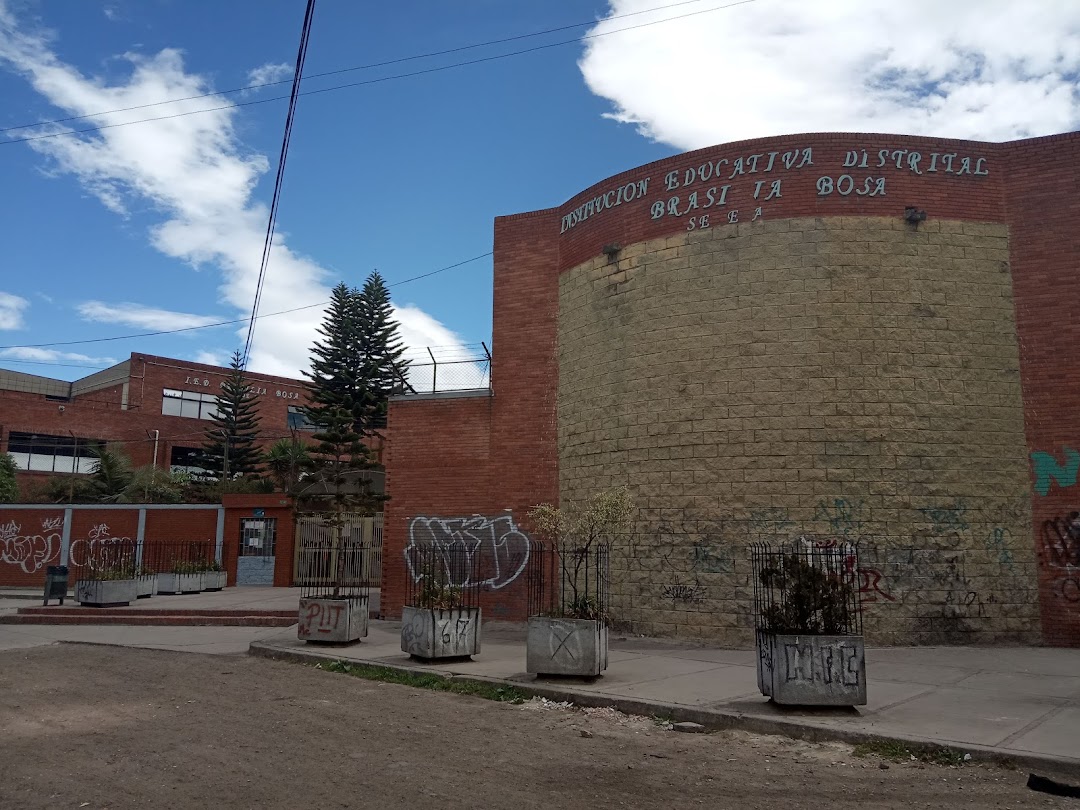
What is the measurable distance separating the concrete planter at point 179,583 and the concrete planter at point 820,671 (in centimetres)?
2108

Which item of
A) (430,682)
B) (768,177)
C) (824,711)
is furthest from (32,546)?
(824,711)

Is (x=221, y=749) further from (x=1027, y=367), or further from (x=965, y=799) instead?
(x=1027, y=367)

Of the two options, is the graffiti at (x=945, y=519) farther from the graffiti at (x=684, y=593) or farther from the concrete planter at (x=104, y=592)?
the concrete planter at (x=104, y=592)

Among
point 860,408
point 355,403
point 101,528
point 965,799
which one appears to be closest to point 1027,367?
point 860,408

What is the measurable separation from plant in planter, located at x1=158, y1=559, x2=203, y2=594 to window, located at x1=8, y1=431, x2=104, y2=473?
2643 cm

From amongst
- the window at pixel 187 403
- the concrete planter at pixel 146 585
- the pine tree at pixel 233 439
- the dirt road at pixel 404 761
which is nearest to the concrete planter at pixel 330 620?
the dirt road at pixel 404 761

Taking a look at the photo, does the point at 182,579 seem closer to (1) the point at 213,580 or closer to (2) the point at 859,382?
(1) the point at 213,580

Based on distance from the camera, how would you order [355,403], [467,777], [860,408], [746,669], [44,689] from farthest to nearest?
[355,403], [860,408], [746,669], [44,689], [467,777]

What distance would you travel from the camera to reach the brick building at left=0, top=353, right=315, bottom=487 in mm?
47625

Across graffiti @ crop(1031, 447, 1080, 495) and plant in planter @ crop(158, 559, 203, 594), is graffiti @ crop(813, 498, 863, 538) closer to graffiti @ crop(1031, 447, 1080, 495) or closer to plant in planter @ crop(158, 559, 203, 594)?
graffiti @ crop(1031, 447, 1080, 495)

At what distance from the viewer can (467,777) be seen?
20.2 feet

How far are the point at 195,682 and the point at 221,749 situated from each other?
4.03 meters

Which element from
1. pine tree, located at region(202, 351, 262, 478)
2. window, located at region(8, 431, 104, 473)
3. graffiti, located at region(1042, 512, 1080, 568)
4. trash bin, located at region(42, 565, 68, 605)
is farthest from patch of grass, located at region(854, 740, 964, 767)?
window, located at region(8, 431, 104, 473)

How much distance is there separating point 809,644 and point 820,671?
0.28m
